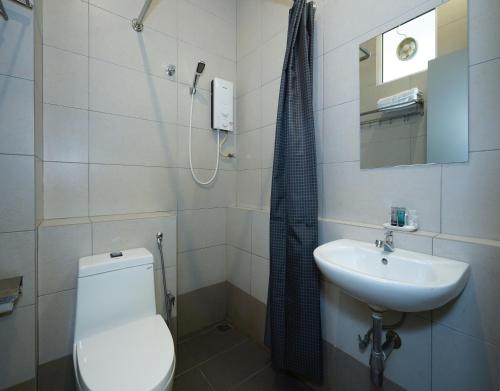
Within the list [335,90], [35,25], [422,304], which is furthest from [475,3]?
[35,25]

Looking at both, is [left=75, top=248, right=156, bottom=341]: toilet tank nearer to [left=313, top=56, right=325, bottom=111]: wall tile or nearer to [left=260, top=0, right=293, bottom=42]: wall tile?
[left=313, top=56, right=325, bottom=111]: wall tile

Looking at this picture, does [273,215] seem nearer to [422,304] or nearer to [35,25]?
[422,304]

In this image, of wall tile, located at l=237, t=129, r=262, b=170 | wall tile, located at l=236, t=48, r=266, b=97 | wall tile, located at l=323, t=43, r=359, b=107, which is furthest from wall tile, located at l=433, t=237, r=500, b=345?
wall tile, located at l=236, t=48, r=266, b=97

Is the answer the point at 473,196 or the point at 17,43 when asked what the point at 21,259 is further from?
the point at 473,196

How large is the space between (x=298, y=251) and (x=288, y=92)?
902 mm

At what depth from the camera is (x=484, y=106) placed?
2.76 ft

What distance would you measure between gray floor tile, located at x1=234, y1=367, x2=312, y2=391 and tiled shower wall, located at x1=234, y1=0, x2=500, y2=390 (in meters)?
0.39

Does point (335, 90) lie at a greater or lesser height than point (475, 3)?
lesser

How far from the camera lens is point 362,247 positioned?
41.1 inches

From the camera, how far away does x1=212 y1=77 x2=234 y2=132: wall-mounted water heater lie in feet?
5.94

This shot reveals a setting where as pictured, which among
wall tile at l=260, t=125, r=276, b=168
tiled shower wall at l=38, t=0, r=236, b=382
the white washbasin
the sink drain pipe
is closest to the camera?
the white washbasin

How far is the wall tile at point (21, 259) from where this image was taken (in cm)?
98

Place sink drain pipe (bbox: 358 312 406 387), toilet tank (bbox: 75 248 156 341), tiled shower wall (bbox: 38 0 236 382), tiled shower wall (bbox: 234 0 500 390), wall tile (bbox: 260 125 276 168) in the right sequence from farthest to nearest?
wall tile (bbox: 260 125 276 168), tiled shower wall (bbox: 38 0 236 382), toilet tank (bbox: 75 248 156 341), sink drain pipe (bbox: 358 312 406 387), tiled shower wall (bbox: 234 0 500 390)

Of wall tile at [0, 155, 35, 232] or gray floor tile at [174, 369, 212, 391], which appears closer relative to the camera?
wall tile at [0, 155, 35, 232]
